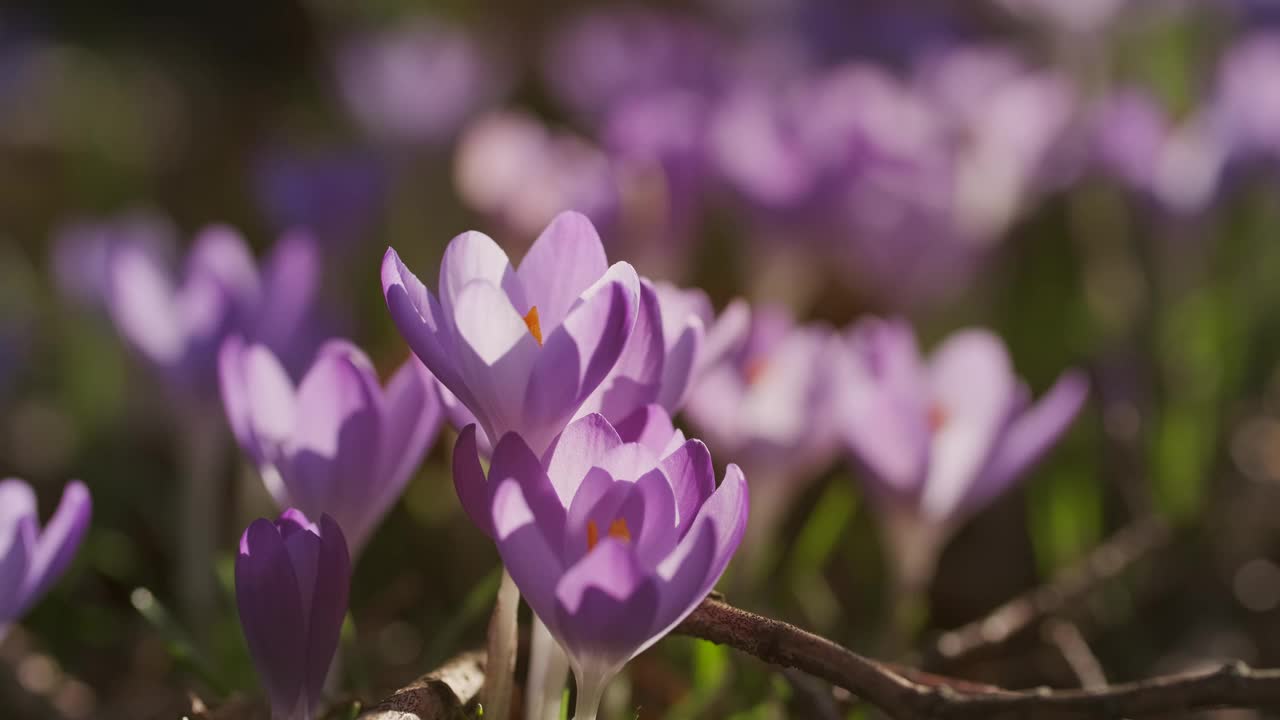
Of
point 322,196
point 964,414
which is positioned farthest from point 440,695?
point 322,196

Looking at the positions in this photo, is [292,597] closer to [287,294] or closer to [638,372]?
[638,372]

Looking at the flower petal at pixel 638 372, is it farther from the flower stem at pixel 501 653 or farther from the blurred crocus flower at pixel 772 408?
the blurred crocus flower at pixel 772 408

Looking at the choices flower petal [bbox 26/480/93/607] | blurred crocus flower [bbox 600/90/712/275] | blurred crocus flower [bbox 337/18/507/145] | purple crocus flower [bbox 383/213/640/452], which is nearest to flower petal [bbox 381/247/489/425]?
purple crocus flower [bbox 383/213/640/452]

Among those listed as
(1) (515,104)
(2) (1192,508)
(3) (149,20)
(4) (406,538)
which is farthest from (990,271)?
(3) (149,20)

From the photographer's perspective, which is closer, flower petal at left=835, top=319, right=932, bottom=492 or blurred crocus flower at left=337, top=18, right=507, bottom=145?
flower petal at left=835, top=319, right=932, bottom=492

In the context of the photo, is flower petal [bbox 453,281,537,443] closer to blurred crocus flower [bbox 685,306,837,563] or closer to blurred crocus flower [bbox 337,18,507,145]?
blurred crocus flower [bbox 685,306,837,563]

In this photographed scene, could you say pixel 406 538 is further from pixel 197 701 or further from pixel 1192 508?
pixel 1192 508
